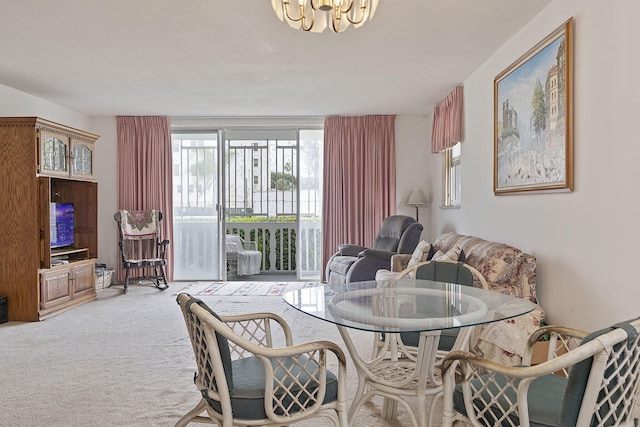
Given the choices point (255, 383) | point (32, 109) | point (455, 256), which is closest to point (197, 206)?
point (32, 109)

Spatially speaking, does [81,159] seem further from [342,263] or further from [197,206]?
[342,263]

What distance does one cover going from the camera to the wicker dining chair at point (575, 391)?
1193 millimetres

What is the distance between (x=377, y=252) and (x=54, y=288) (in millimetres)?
3369

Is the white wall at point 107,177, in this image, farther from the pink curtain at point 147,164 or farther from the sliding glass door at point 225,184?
the sliding glass door at point 225,184

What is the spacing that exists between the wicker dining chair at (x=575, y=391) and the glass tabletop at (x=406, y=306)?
0.21 metres

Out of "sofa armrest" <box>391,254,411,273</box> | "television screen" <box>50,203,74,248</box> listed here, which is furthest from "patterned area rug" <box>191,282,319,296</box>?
"sofa armrest" <box>391,254,411,273</box>

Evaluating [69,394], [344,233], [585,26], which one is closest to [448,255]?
[585,26]

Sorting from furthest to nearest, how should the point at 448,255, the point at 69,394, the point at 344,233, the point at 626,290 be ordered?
the point at 344,233 < the point at 448,255 < the point at 69,394 < the point at 626,290

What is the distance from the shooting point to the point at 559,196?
285 centimetres

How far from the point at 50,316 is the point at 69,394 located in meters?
2.29

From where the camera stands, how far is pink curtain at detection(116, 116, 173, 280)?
6.64m

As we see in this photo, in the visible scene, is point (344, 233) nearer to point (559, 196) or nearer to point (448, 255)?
point (448, 255)

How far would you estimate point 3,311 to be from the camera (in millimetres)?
4414

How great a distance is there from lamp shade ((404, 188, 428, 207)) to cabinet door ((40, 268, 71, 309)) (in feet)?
13.9
